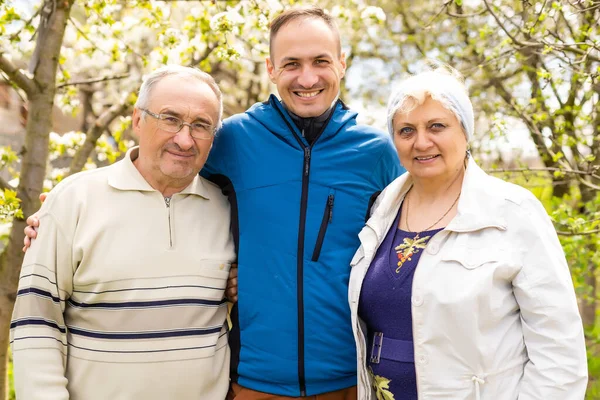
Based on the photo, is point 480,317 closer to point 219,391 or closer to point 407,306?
point 407,306

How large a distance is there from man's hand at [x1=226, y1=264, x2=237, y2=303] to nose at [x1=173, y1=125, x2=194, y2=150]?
2.04ft

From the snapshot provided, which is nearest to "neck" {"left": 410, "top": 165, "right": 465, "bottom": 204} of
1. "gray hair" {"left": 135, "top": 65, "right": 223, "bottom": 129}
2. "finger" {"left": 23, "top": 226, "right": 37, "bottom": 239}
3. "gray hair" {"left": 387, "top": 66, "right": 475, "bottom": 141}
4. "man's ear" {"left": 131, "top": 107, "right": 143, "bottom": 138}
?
"gray hair" {"left": 387, "top": 66, "right": 475, "bottom": 141}

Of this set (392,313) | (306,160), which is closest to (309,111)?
(306,160)

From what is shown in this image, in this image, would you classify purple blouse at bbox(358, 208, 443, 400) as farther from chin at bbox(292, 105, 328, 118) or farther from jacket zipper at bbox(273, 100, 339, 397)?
chin at bbox(292, 105, 328, 118)

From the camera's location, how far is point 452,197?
2.68m

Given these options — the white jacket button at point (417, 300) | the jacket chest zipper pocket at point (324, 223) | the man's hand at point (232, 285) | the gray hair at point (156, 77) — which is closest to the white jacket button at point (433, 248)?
the white jacket button at point (417, 300)

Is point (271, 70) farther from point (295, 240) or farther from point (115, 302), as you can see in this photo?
point (115, 302)

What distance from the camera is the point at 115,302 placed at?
2.71 meters

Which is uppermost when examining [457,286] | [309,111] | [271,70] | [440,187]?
[271,70]

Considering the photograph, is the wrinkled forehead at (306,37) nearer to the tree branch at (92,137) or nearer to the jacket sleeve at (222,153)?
the jacket sleeve at (222,153)

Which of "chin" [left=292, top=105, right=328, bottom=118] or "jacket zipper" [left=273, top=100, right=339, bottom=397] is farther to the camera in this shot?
Result: "chin" [left=292, top=105, right=328, bottom=118]

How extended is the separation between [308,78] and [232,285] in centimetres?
108

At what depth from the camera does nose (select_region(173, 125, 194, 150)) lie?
284 cm

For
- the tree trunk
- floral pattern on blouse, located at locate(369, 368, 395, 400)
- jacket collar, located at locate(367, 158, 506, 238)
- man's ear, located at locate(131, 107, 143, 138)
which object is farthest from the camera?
the tree trunk
